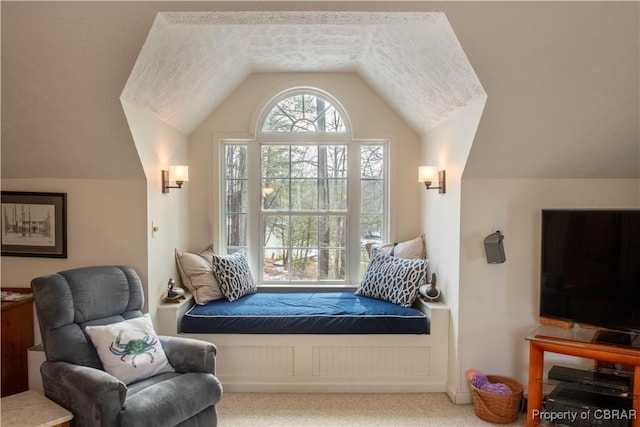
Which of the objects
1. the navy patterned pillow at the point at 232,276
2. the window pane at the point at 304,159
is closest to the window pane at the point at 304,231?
the window pane at the point at 304,159

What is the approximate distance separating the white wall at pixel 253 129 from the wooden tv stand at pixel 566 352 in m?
1.48

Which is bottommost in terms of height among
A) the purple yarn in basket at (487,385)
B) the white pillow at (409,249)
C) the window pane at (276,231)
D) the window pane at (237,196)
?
the purple yarn in basket at (487,385)

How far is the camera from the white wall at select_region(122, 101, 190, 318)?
2607 millimetres

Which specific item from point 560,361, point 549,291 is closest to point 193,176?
point 549,291

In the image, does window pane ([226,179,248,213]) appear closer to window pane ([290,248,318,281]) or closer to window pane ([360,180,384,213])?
window pane ([290,248,318,281])

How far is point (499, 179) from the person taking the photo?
2.66 meters

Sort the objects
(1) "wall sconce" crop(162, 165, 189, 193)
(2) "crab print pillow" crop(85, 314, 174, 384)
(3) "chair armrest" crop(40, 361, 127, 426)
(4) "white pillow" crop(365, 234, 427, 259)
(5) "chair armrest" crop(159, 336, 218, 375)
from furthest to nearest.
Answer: (4) "white pillow" crop(365, 234, 427, 259), (1) "wall sconce" crop(162, 165, 189, 193), (5) "chair armrest" crop(159, 336, 218, 375), (2) "crab print pillow" crop(85, 314, 174, 384), (3) "chair armrest" crop(40, 361, 127, 426)

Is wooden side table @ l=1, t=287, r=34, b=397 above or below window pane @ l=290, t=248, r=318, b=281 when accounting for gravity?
below

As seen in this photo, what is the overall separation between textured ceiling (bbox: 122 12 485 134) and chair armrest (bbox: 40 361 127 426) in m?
1.64

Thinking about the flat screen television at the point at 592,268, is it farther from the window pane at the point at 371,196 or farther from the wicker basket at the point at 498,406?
the window pane at the point at 371,196

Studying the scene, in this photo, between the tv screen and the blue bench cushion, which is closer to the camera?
the tv screen

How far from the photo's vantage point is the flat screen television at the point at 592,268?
2268mm

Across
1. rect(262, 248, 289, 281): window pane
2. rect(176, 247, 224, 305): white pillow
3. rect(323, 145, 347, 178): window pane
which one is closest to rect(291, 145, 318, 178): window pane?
rect(323, 145, 347, 178): window pane

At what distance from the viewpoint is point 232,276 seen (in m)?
3.19
